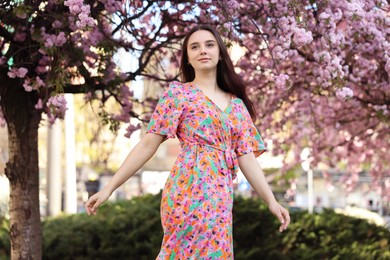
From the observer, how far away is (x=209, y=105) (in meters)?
3.65

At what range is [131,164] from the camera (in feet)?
12.0

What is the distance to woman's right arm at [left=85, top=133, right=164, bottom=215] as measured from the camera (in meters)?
3.60

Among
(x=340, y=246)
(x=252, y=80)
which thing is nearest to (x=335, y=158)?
(x=340, y=246)

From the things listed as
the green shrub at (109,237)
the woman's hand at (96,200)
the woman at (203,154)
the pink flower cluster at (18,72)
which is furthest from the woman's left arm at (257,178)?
the green shrub at (109,237)

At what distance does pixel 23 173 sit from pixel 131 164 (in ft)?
7.83

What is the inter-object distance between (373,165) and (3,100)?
6.68 m

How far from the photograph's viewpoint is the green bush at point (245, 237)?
7441 mm

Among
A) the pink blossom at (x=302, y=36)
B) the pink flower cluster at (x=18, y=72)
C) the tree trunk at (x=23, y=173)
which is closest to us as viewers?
the pink blossom at (x=302, y=36)

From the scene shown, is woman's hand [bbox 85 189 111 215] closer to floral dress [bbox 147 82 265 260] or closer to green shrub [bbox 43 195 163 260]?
floral dress [bbox 147 82 265 260]

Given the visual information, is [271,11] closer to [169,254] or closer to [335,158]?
[169,254]

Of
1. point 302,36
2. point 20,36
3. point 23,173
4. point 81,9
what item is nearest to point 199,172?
point 81,9

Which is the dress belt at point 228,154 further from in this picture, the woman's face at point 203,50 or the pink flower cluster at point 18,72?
the pink flower cluster at point 18,72

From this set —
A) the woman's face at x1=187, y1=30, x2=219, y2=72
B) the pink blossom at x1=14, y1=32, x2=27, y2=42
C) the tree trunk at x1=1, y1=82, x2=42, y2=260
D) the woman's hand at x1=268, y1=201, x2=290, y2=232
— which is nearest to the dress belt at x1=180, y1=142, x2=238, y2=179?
the woman's hand at x1=268, y1=201, x2=290, y2=232

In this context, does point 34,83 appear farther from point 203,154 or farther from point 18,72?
point 203,154
